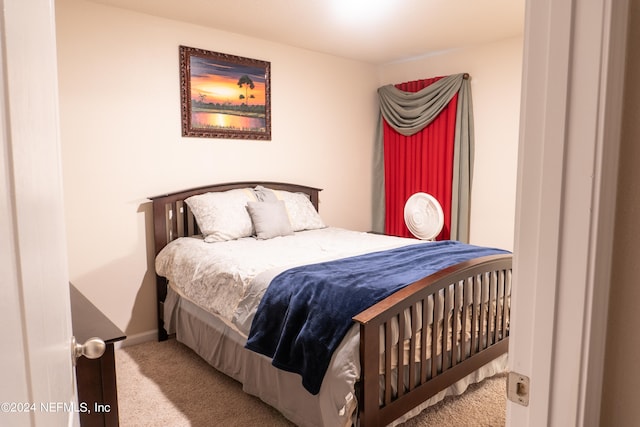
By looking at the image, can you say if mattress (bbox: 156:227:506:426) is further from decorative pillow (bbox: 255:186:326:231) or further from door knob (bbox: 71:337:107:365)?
door knob (bbox: 71:337:107:365)

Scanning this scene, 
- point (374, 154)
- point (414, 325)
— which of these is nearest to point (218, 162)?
point (374, 154)

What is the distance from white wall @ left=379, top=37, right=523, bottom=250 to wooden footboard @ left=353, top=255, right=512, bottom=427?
1.48 meters

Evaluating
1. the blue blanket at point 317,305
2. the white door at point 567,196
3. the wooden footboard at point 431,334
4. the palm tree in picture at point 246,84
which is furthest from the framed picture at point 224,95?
the white door at point 567,196

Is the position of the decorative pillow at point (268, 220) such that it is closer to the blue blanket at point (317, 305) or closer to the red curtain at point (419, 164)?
the blue blanket at point (317, 305)

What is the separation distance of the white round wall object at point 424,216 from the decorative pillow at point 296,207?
3.00ft

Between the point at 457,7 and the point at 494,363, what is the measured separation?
242cm

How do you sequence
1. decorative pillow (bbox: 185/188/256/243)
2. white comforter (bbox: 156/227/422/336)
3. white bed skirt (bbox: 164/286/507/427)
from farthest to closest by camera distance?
decorative pillow (bbox: 185/188/256/243), white comforter (bbox: 156/227/422/336), white bed skirt (bbox: 164/286/507/427)

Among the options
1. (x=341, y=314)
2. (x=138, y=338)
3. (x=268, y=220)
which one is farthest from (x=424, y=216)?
(x=138, y=338)

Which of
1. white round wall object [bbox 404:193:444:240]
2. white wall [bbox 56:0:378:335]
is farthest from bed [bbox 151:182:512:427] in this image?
white round wall object [bbox 404:193:444:240]

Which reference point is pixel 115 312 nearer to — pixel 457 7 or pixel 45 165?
pixel 45 165

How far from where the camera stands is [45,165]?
2.06 feet

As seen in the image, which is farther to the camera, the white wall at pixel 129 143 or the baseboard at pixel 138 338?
the baseboard at pixel 138 338

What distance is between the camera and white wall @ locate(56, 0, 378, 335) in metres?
2.90

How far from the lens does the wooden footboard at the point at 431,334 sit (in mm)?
1768
